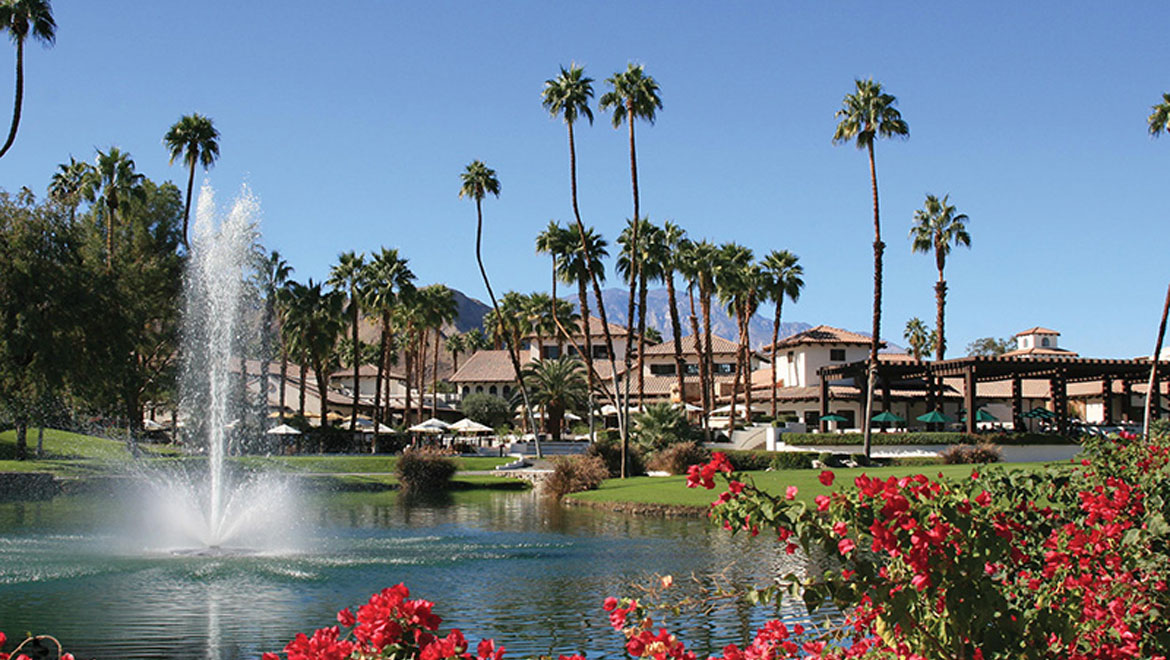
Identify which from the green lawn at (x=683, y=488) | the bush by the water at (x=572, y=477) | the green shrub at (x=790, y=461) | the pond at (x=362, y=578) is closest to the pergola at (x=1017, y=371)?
the green shrub at (x=790, y=461)

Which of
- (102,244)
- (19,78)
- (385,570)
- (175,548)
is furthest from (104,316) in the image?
(385,570)

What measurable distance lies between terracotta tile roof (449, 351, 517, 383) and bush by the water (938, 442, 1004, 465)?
5494 centimetres

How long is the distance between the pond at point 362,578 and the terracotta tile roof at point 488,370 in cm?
6755

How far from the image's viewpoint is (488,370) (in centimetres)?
10256

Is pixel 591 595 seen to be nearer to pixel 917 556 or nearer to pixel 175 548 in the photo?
pixel 175 548

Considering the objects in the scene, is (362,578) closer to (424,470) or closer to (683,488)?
(683,488)

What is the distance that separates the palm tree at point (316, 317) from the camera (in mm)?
68438

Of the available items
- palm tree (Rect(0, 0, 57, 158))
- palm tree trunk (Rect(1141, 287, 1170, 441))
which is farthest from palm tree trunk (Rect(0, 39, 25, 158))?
palm tree trunk (Rect(1141, 287, 1170, 441))

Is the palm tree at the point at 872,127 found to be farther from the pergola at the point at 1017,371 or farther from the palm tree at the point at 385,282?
the palm tree at the point at 385,282

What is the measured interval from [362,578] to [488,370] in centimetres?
8334

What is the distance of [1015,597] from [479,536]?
21.1m

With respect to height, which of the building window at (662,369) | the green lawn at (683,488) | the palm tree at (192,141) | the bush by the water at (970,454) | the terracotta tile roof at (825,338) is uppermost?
the palm tree at (192,141)

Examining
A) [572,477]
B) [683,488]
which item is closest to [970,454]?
[683,488]

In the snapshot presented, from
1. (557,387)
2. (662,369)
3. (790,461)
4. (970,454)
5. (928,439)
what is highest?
(662,369)
